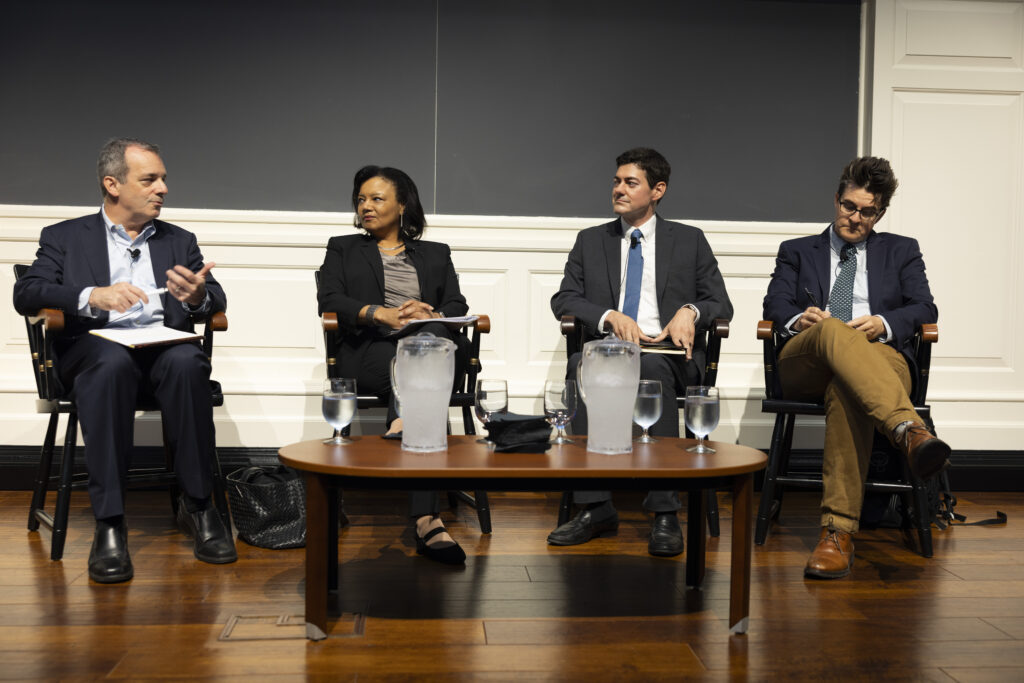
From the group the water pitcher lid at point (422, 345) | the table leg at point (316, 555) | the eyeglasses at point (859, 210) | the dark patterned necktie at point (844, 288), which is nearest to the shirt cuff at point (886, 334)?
the dark patterned necktie at point (844, 288)

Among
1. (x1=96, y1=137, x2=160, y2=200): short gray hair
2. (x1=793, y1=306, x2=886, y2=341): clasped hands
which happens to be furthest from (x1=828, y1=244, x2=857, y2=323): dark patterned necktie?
(x1=96, y1=137, x2=160, y2=200): short gray hair

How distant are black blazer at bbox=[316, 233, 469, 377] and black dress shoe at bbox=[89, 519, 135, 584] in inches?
37.3

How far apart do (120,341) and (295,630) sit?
110cm

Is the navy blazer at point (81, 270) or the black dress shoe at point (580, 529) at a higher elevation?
the navy blazer at point (81, 270)

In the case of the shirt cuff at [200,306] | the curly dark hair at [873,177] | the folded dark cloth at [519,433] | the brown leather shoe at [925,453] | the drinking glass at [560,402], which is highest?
the curly dark hair at [873,177]

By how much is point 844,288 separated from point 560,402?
4.92ft

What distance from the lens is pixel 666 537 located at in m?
2.85

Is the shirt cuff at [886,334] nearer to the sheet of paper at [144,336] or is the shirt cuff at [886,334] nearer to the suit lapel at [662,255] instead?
the suit lapel at [662,255]

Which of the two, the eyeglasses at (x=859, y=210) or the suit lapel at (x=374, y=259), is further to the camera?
the suit lapel at (x=374, y=259)

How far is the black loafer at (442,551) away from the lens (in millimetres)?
2670

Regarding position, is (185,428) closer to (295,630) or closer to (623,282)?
(295,630)

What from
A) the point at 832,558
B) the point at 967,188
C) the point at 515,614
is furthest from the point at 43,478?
the point at 967,188

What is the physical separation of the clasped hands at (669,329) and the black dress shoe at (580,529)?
1.93 feet

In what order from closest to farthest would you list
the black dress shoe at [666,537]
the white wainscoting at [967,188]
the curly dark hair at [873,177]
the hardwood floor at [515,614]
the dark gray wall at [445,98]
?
the hardwood floor at [515,614]
the black dress shoe at [666,537]
the curly dark hair at [873,177]
the dark gray wall at [445,98]
the white wainscoting at [967,188]
